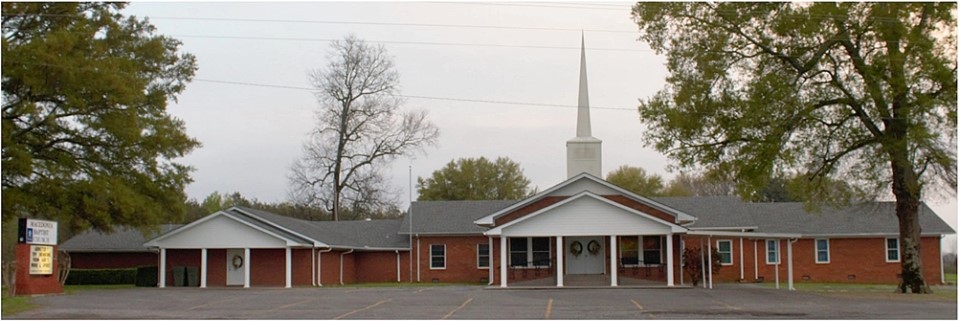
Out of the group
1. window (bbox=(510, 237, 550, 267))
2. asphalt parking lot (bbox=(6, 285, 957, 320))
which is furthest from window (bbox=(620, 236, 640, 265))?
asphalt parking lot (bbox=(6, 285, 957, 320))

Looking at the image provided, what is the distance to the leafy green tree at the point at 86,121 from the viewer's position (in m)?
34.2

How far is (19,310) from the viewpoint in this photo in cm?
2534

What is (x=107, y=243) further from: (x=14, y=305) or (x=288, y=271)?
(x=14, y=305)

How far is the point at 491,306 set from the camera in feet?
88.0

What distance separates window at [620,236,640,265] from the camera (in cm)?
4303

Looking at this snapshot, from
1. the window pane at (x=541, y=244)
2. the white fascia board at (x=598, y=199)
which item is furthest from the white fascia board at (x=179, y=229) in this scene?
the window pane at (x=541, y=244)

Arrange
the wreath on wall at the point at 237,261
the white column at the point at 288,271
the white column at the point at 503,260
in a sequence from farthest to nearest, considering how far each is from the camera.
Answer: the wreath on wall at the point at 237,261 < the white column at the point at 288,271 < the white column at the point at 503,260

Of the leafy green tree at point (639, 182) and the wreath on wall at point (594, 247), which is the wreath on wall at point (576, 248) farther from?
the leafy green tree at point (639, 182)

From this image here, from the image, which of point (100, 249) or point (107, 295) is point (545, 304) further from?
point (100, 249)

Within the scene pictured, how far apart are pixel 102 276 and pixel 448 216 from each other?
53.0 ft

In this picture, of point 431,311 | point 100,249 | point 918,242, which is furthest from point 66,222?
point 918,242

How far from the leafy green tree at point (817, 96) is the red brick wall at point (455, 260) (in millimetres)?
18530

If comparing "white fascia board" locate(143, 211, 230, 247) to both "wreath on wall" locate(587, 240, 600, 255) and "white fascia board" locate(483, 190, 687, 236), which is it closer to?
"white fascia board" locate(483, 190, 687, 236)

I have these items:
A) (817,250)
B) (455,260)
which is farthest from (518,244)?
(817,250)
